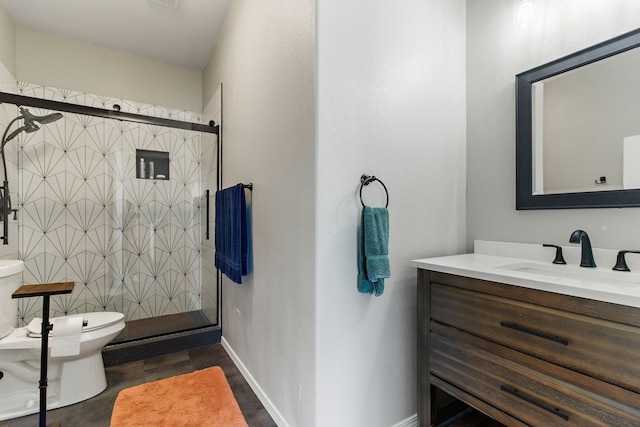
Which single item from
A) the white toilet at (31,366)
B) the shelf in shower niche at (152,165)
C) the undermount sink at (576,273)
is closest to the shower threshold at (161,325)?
the white toilet at (31,366)

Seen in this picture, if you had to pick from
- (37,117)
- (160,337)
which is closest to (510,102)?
(160,337)

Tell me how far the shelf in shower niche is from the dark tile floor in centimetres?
163

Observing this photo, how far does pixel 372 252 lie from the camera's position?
1298mm

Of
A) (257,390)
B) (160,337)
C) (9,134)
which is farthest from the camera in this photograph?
(160,337)

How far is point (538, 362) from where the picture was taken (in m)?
1.03

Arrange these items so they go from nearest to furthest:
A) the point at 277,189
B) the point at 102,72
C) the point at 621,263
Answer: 1. the point at 621,263
2. the point at 277,189
3. the point at 102,72

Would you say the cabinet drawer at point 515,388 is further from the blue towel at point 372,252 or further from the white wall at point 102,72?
the white wall at point 102,72

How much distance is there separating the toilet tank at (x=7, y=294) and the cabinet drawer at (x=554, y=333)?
2.34m

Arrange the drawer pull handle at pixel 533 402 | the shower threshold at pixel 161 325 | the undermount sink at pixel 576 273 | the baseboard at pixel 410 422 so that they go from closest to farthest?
the drawer pull handle at pixel 533 402 → the undermount sink at pixel 576 273 → the baseboard at pixel 410 422 → the shower threshold at pixel 161 325

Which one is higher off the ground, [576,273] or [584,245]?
[584,245]

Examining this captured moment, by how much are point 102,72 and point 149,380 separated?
110 inches

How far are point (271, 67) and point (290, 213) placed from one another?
2.78 feet

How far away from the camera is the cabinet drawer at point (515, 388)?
91 centimetres

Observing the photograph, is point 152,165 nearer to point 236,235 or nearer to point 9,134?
point 9,134
